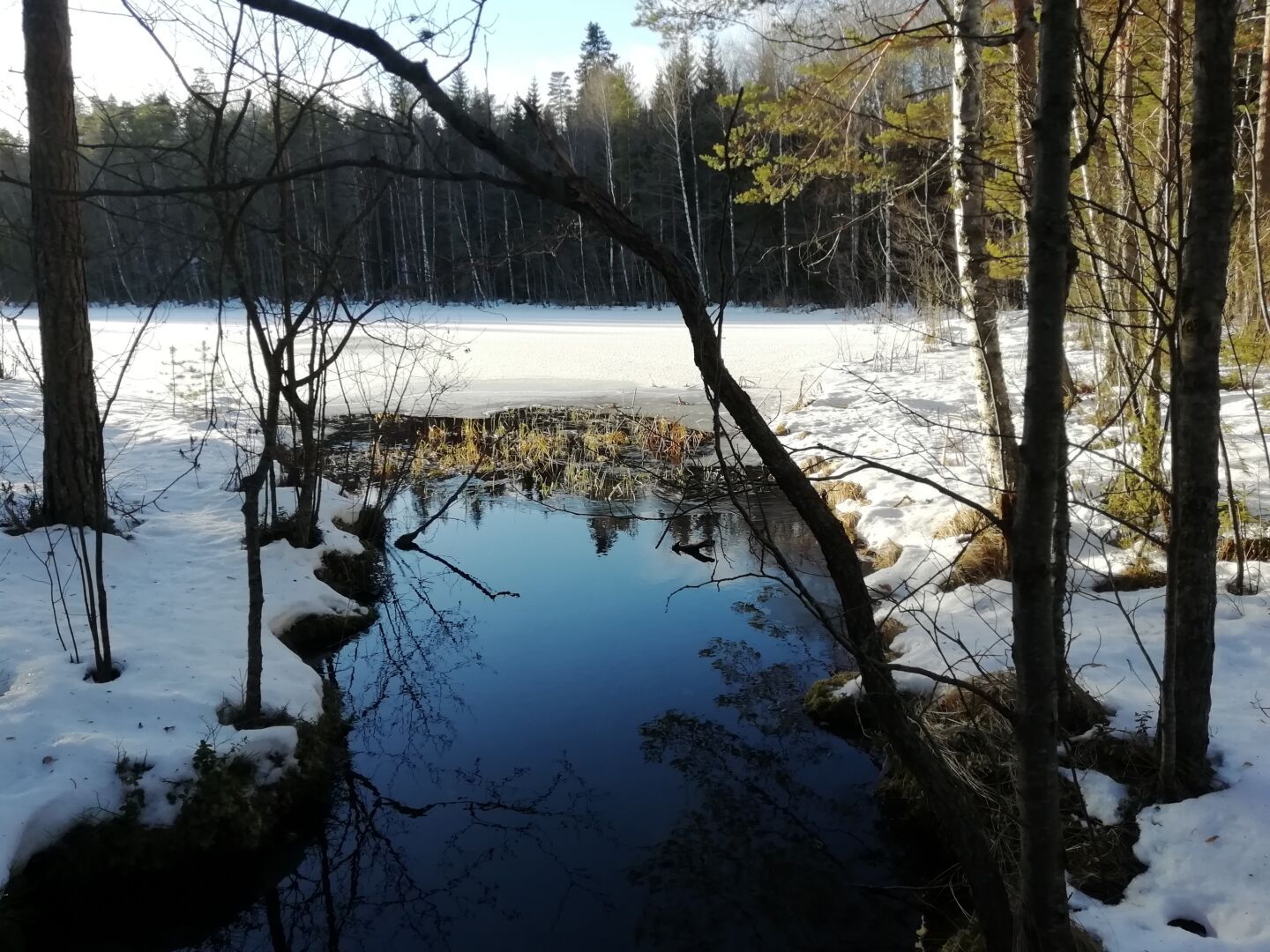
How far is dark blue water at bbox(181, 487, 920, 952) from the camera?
3.46 metres

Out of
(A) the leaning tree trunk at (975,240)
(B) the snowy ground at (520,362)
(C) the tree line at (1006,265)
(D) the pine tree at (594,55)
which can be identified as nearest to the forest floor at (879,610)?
(C) the tree line at (1006,265)

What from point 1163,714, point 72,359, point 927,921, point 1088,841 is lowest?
point 927,921

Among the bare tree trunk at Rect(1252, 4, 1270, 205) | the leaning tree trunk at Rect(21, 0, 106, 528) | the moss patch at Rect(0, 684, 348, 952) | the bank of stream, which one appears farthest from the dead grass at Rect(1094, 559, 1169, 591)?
the leaning tree trunk at Rect(21, 0, 106, 528)

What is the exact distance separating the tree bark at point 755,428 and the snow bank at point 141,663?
10.2ft

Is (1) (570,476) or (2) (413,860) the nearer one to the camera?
(2) (413,860)

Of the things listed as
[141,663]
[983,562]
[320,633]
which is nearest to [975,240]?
[983,562]

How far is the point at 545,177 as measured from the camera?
1.82m

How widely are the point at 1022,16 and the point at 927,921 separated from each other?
4.93 meters

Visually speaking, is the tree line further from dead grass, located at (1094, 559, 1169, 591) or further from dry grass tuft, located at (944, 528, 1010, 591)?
dry grass tuft, located at (944, 528, 1010, 591)

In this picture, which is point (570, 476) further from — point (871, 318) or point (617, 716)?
point (871, 318)

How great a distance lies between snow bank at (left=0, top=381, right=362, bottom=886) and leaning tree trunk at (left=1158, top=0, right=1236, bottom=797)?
3889 millimetres

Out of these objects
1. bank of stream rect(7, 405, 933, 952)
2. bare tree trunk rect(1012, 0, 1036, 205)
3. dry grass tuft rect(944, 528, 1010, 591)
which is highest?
bare tree trunk rect(1012, 0, 1036, 205)

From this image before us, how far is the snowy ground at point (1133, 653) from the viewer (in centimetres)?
266

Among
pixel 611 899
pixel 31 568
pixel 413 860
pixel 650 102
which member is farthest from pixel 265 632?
pixel 650 102
